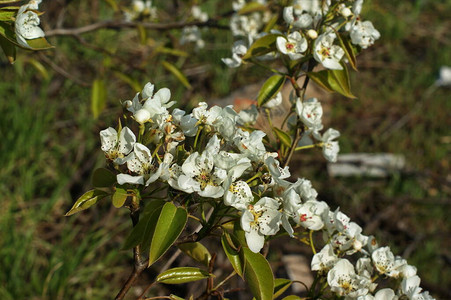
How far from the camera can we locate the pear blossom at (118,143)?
101cm

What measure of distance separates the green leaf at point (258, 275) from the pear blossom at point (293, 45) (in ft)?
1.83

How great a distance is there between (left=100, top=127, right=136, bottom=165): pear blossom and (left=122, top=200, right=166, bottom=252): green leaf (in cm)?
13

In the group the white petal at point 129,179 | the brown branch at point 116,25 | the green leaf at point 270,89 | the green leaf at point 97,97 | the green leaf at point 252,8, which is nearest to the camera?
the white petal at point 129,179

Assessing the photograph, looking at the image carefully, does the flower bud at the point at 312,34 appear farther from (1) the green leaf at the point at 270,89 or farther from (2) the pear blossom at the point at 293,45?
(1) the green leaf at the point at 270,89

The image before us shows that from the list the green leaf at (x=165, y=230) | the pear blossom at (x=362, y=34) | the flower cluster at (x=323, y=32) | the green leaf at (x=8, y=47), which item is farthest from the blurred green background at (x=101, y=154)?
→ the green leaf at (x=165, y=230)

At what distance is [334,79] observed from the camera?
1.40m

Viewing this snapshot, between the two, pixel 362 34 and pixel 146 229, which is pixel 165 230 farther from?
pixel 362 34

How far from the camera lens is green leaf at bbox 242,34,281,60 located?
1.40 m

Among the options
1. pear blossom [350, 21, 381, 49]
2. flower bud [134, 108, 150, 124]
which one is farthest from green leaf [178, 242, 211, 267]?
pear blossom [350, 21, 381, 49]

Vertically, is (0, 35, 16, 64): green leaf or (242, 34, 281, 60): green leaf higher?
(0, 35, 16, 64): green leaf

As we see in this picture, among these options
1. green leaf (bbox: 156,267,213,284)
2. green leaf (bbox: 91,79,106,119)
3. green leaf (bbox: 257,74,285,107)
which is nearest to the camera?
green leaf (bbox: 156,267,213,284)

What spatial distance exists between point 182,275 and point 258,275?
7.3 inches

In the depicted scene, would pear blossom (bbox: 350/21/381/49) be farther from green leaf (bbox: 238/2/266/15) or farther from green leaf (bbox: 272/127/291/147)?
green leaf (bbox: 238/2/266/15)

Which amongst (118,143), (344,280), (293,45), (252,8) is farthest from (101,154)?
(344,280)
